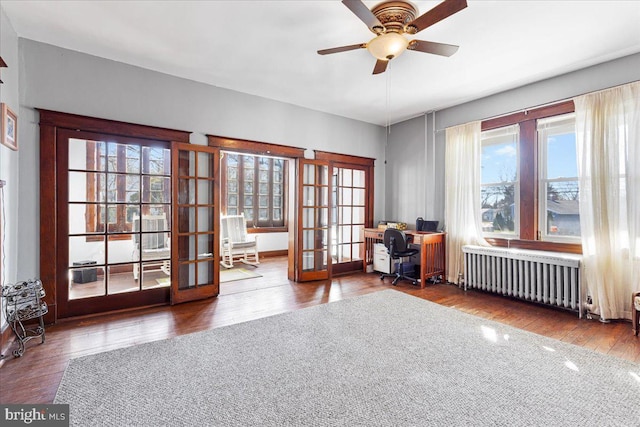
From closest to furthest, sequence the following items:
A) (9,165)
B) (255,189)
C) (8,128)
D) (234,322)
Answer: (8,128), (9,165), (234,322), (255,189)

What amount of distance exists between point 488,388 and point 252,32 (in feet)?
11.6

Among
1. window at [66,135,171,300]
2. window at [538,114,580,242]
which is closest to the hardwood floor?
window at [66,135,171,300]

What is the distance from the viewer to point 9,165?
107 inches

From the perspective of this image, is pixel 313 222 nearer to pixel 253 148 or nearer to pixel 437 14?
pixel 253 148

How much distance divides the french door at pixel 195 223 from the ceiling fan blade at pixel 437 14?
287 cm

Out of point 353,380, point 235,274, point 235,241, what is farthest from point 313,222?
point 353,380

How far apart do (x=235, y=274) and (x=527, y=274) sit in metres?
4.57

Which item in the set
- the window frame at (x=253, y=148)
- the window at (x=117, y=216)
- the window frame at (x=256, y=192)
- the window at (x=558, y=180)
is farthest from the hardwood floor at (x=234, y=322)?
the window frame at (x=256, y=192)

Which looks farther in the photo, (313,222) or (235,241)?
(235,241)

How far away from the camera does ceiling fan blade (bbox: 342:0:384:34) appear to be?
200cm

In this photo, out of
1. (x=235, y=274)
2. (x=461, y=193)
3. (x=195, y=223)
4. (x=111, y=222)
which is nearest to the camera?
(x=111, y=222)

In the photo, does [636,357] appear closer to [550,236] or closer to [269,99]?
[550,236]

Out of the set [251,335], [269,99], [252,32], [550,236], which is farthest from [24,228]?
[550,236]

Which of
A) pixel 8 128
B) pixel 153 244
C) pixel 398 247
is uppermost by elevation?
pixel 8 128
